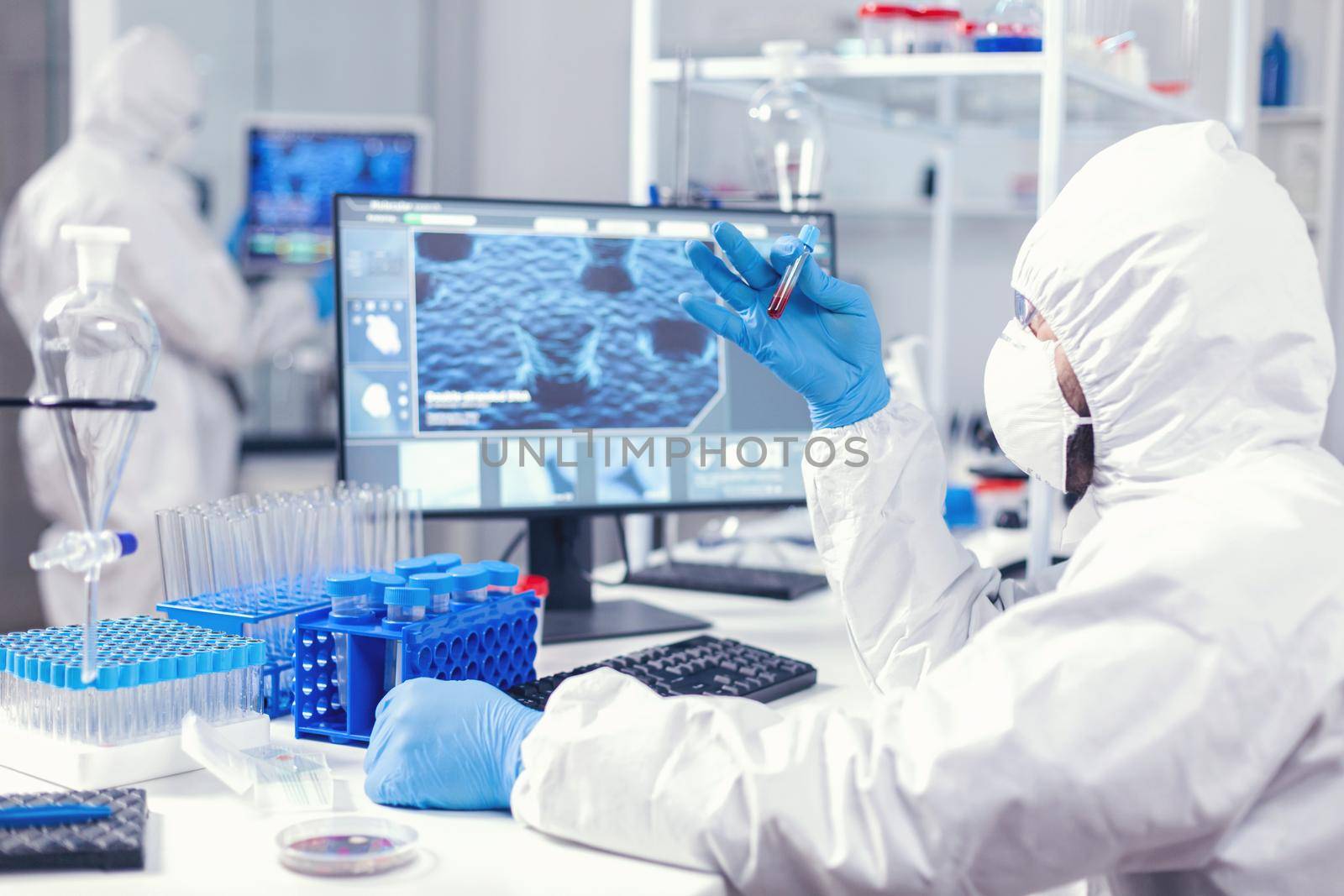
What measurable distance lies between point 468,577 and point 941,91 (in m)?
1.41

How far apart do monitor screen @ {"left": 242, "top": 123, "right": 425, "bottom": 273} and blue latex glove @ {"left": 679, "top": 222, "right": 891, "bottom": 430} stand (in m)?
2.85

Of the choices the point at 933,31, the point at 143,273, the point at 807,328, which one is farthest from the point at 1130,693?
the point at 143,273

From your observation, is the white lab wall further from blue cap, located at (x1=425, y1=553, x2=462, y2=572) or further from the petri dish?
the petri dish

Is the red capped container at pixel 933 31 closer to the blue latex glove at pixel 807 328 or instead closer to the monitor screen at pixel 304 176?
the blue latex glove at pixel 807 328

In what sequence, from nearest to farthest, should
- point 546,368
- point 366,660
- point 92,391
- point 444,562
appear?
point 92,391, point 366,660, point 444,562, point 546,368

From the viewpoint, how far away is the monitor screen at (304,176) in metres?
3.83

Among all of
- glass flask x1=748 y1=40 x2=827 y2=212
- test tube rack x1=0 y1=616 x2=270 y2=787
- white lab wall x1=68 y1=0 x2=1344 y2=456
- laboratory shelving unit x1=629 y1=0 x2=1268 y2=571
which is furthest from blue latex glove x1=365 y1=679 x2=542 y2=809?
white lab wall x1=68 y1=0 x2=1344 y2=456

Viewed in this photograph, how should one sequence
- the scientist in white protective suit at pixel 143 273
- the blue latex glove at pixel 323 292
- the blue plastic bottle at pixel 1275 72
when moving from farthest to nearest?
the blue plastic bottle at pixel 1275 72 < the blue latex glove at pixel 323 292 < the scientist in white protective suit at pixel 143 273

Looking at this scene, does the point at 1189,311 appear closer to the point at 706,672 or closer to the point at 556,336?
the point at 706,672

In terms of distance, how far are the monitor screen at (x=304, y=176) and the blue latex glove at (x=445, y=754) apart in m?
3.11

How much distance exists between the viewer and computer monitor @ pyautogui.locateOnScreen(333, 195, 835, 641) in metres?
1.39

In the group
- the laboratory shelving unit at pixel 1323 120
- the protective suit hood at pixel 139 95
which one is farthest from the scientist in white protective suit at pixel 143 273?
the laboratory shelving unit at pixel 1323 120

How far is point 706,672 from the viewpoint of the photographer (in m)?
1.19

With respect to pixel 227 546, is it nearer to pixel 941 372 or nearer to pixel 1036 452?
pixel 1036 452
